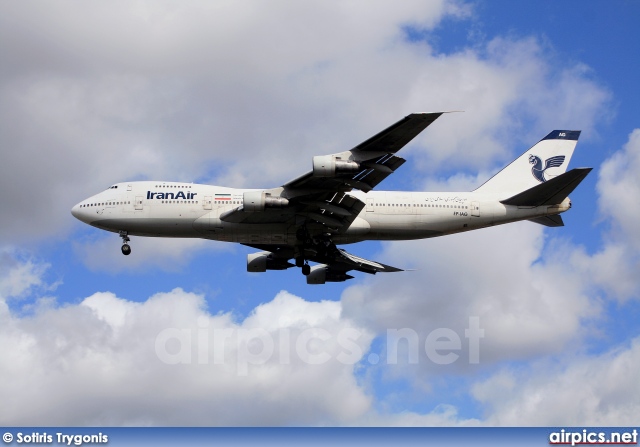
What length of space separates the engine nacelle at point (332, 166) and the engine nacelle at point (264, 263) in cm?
1574

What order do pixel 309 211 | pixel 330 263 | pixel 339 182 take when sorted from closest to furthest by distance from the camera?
pixel 339 182 < pixel 309 211 < pixel 330 263

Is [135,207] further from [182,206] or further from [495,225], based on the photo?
[495,225]

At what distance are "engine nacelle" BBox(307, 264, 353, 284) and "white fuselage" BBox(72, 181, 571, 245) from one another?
29.2 ft

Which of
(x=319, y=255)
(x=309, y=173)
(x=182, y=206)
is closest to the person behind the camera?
(x=309, y=173)

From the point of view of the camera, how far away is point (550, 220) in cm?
5862

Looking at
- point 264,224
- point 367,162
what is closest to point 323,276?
point 264,224

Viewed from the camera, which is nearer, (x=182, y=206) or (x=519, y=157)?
(x=182, y=206)

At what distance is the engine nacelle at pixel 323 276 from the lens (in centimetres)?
6719

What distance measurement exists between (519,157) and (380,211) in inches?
478

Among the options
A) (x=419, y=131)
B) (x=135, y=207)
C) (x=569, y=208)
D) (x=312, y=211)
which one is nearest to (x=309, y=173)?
(x=312, y=211)

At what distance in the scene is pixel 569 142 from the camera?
63812 millimetres

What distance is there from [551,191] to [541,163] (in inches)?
298

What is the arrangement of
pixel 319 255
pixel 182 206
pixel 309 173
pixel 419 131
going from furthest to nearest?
1. pixel 319 255
2. pixel 182 206
3. pixel 309 173
4. pixel 419 131

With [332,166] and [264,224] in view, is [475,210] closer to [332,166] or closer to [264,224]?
[332,166]
